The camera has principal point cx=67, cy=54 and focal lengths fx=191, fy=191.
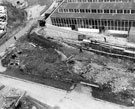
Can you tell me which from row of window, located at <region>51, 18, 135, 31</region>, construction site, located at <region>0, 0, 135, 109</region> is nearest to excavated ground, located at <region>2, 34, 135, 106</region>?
construction site, located at <region>0, 0, 135, 109</region>

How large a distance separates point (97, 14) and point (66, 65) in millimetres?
11967

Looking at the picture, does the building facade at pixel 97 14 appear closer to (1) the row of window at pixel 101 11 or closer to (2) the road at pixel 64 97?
(1) the row of window at pixel 101 11

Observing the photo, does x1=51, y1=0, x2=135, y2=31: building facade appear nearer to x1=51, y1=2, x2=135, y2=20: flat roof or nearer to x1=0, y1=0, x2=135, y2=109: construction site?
x1=51, y1=2, x2=135, y2=20: flat roof

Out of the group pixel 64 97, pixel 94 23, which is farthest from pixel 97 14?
pixel 64 97

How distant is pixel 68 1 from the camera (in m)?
40.1

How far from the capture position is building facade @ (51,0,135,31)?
33.0 meters

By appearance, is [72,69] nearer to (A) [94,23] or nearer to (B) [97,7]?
(A) [94,23]

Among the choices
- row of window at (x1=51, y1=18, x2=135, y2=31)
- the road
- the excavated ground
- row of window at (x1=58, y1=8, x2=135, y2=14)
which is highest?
row of window at (x1=58, y1=8, x2=135, y2=14)

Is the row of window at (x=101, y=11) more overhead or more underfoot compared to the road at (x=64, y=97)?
more overhead

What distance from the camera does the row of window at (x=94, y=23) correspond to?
32.8 meters

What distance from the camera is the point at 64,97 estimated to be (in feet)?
83.3

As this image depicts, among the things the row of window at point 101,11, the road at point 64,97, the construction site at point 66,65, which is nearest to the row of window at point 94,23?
the construction site at point 66,65

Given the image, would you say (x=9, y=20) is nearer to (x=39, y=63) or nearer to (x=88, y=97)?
(x=39, y=63)

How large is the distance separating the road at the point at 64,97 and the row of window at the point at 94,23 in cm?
1352
